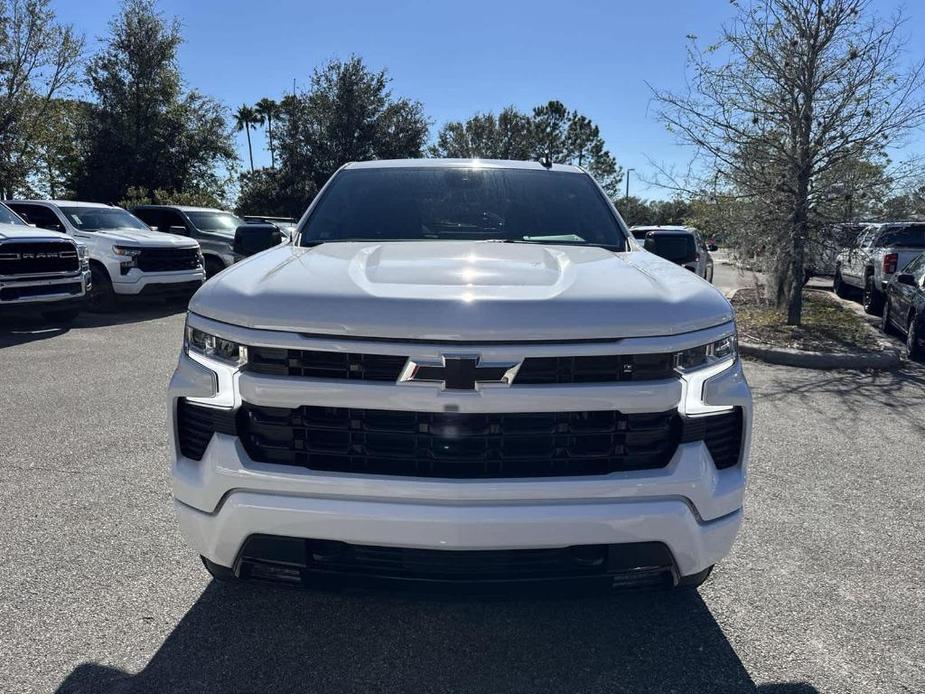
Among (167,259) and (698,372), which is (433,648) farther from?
(167,259)

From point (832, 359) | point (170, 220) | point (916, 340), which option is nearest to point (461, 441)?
point (832, 359)

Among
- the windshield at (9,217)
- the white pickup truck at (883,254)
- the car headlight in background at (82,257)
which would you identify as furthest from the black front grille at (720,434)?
the white pickup truck at (883,254)

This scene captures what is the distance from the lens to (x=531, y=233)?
361 cm

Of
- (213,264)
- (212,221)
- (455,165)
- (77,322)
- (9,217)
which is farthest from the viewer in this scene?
(212,221)

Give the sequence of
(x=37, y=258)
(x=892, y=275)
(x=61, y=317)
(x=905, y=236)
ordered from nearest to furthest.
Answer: (x=37, y=258) → (x=61, y=317) → (x=892, y=275) → (x=905, y=236)

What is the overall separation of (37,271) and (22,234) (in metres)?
0.51

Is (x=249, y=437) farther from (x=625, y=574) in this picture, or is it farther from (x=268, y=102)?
(x=268, y=102)

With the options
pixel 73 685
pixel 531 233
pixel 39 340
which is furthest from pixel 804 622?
pixel 39 340

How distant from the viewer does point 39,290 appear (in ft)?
31.7

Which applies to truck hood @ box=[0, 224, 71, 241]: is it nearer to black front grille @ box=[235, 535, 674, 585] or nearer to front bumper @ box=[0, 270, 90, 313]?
front bumper @ box=[0, 270, 90, 313]

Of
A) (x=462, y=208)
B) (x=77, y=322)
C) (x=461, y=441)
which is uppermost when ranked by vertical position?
(x=462, y=208)

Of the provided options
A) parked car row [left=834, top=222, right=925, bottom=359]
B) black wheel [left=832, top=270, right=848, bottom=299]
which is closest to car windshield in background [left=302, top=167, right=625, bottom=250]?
parked car row [left=834, top=222, right=925, bottom=359]

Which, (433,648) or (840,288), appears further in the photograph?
(840,288)

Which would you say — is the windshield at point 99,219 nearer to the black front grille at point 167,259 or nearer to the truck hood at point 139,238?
the truck hood at point 139,238
